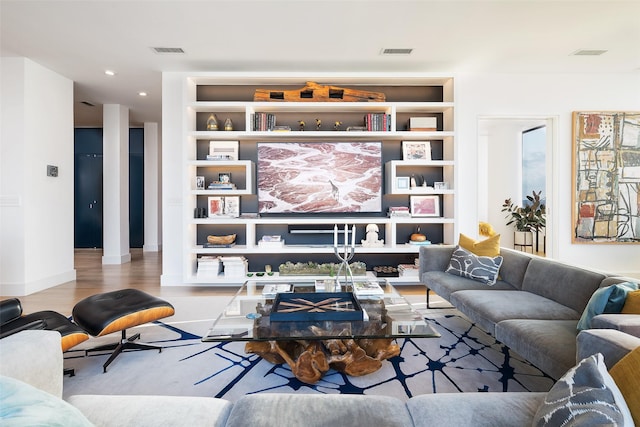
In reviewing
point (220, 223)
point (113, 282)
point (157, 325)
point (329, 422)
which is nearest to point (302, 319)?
point (329, 422)

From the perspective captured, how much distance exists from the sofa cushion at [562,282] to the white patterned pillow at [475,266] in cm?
27

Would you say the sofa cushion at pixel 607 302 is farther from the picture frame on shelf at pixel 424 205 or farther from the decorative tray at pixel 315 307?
the picture frame on shelf at pixel 424 205

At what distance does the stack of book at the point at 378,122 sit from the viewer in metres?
4.77

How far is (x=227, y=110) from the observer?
4957mm

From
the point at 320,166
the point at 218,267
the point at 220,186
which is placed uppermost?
the point at 320,166

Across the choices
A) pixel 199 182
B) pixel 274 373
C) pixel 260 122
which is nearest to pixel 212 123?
pixel 260 122

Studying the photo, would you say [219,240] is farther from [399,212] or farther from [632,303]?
[632,303]

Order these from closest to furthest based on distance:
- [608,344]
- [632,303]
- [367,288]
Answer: [608,344], [632,303], [367,288]

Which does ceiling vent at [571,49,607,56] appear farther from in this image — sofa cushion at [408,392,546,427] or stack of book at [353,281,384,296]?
sofa cushion at [408,392,546,427]

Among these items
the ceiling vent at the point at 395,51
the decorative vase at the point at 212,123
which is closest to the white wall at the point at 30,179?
the decorative vase at the point at 212,123

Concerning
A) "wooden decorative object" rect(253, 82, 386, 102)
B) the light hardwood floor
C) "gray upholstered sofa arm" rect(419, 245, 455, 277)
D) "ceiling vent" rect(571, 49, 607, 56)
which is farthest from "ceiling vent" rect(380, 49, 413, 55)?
the light hardwood floor

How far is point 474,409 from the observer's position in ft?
3.79

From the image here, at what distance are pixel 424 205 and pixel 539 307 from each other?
2.72 metres

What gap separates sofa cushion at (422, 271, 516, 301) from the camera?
10.0 ft
